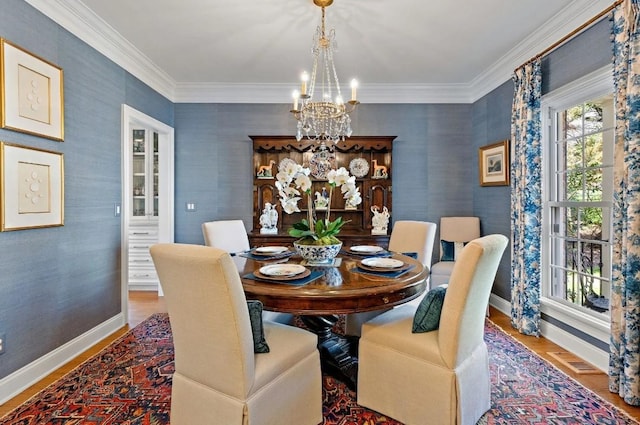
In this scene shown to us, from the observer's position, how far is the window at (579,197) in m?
2.53

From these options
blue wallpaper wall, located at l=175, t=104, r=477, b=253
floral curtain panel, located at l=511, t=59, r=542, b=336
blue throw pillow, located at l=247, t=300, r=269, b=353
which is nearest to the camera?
blue throw pillow, located at l=247, t=300, r=269, b=353

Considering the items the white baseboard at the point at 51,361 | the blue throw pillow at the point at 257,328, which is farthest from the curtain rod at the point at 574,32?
the white baseboard at the point at 51,361

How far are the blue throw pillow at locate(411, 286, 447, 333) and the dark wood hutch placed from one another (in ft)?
7.89

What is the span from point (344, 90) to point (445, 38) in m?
1.49

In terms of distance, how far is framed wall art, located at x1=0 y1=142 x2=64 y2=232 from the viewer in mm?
2029

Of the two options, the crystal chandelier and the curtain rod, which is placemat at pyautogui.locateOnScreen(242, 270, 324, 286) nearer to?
the crystal chandelier

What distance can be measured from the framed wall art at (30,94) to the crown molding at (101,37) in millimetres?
389

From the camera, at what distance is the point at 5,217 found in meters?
2.03

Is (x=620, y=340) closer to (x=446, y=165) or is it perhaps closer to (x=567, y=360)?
(x=567, y=360)

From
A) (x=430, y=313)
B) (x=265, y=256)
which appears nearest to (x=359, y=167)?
(x=265, y=256)

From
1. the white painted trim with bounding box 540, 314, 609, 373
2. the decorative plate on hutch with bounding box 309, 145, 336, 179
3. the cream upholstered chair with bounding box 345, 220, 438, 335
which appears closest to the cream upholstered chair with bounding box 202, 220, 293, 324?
the cream upholstered chair with bounding box 345, 220, 438, 335

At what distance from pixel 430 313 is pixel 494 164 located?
2.69 m

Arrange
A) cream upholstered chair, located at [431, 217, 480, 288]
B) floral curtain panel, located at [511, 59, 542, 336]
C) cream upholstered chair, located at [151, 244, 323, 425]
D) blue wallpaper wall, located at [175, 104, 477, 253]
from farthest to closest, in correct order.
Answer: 1. blue wallpaper wall, located at [175, 104, 477, 253]
2. cream upholstered chair, located at [431, 217, 480, 288]
3. floral curtain panel, located at [511, 59, 542, 336]
4. cream upholstered chair, located at [151, 244, 323, 425]

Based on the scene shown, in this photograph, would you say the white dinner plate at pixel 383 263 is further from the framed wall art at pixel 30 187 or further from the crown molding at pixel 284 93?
the crown molding at pixel 284 93
